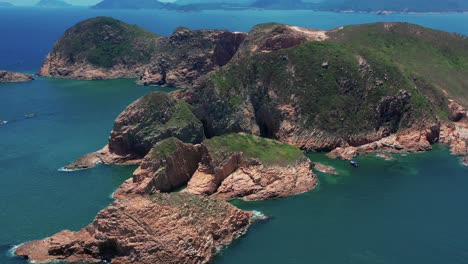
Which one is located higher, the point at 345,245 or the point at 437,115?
the point at 437,115

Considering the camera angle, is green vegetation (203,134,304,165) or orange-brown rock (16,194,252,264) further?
green vegetation (203,134,304,165)

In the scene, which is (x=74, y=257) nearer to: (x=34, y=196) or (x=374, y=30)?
(x=34, y=196)

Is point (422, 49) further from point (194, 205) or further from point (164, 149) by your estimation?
point (194, 205)

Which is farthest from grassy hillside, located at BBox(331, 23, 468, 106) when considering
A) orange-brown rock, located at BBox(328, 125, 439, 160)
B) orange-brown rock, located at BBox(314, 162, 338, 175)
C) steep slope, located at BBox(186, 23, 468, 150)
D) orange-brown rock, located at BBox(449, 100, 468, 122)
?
orange-brown rock, located at BBox(314, 162, 338, 175)

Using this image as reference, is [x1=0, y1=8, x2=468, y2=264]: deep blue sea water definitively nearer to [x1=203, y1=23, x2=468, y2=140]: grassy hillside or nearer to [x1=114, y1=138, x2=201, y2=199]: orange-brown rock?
[x1=114, y1=138, x2=201, y2=199]: orange-brown rock

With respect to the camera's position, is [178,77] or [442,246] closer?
[442,246]

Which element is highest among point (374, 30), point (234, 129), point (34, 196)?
point (374, 30)

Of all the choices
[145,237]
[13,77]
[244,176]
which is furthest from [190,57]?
[145,237]

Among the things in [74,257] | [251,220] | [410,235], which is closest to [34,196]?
[74,257]
